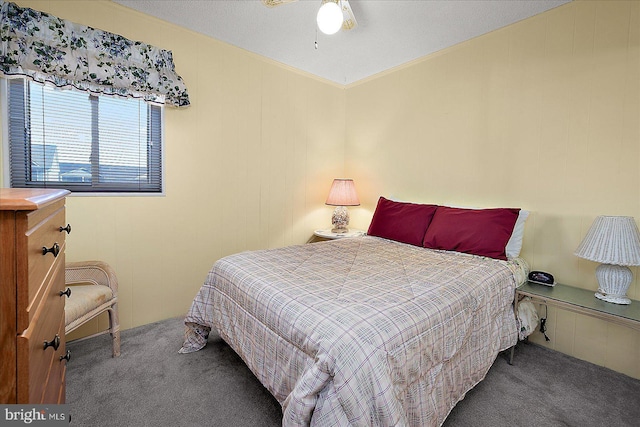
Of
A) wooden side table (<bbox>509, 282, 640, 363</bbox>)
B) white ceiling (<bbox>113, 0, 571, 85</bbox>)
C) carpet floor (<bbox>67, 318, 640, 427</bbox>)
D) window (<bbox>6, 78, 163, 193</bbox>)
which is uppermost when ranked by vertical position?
white ceiling (<bbox>113, 0, 571, 85</bbox>)

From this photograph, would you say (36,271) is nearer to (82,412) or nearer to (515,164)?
(82,412)

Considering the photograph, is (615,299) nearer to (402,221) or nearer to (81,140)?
(402,221)

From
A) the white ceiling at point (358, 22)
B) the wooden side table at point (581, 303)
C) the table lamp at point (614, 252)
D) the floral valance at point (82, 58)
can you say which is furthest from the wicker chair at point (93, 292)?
the table lamp at point (614, 252)

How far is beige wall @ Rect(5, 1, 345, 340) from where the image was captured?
232 centimetres

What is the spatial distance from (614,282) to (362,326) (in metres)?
1.78

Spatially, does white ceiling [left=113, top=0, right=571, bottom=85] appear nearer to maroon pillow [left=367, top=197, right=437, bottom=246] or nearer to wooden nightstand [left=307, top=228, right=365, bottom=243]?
maroon pillow [left=367, top=197, right=437, bottom=246]

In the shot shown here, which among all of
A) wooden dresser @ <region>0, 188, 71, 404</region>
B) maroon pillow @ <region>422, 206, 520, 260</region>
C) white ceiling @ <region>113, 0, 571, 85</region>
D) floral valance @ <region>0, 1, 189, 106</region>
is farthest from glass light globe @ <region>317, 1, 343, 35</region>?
maroon pillow @ <region>422, 206, 520, 260</region>

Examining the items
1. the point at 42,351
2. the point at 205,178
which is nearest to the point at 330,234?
the point at 205,178

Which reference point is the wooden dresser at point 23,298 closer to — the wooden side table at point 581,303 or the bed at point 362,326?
the bed at point 362,326

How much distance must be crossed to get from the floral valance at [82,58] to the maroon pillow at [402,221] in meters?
2.05

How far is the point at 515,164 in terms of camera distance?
8.01 ft

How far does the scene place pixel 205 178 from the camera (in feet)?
9.14

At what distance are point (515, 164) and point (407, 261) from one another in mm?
1295

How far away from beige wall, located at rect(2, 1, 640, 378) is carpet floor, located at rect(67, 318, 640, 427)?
352 mm
